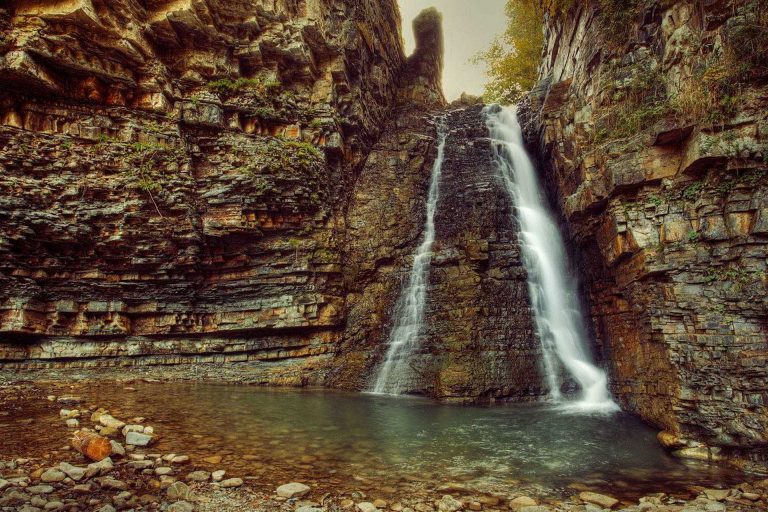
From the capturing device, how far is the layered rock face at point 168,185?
11617mm

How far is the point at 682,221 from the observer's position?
23.9 feet

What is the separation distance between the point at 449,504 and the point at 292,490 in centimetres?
178

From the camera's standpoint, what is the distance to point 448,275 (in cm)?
1346

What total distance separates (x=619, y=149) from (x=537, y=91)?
10.4m

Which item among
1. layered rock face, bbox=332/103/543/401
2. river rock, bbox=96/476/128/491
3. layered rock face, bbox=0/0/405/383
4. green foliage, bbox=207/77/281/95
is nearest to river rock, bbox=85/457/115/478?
river rock, bbox=96/476/128/491

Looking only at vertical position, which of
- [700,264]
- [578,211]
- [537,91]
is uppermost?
[537,91]

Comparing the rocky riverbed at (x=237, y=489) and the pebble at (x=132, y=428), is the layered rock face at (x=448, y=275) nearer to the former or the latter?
the rocky riverbed at (x=237, y=489)

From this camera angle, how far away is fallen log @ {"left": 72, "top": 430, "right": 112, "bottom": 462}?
5082mm

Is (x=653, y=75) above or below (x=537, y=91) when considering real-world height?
below

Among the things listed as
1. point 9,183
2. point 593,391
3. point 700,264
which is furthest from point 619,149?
point 9,183

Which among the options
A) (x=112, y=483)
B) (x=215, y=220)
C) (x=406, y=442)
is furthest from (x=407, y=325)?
(x=112, y=483)

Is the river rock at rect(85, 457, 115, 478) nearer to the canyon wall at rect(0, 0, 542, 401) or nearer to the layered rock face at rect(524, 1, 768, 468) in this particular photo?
the canyon wall at rect(0, 0, 542, 401)

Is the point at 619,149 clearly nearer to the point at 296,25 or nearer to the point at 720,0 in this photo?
the point at 720,0

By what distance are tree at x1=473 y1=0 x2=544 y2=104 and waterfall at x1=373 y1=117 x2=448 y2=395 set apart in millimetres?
17046
